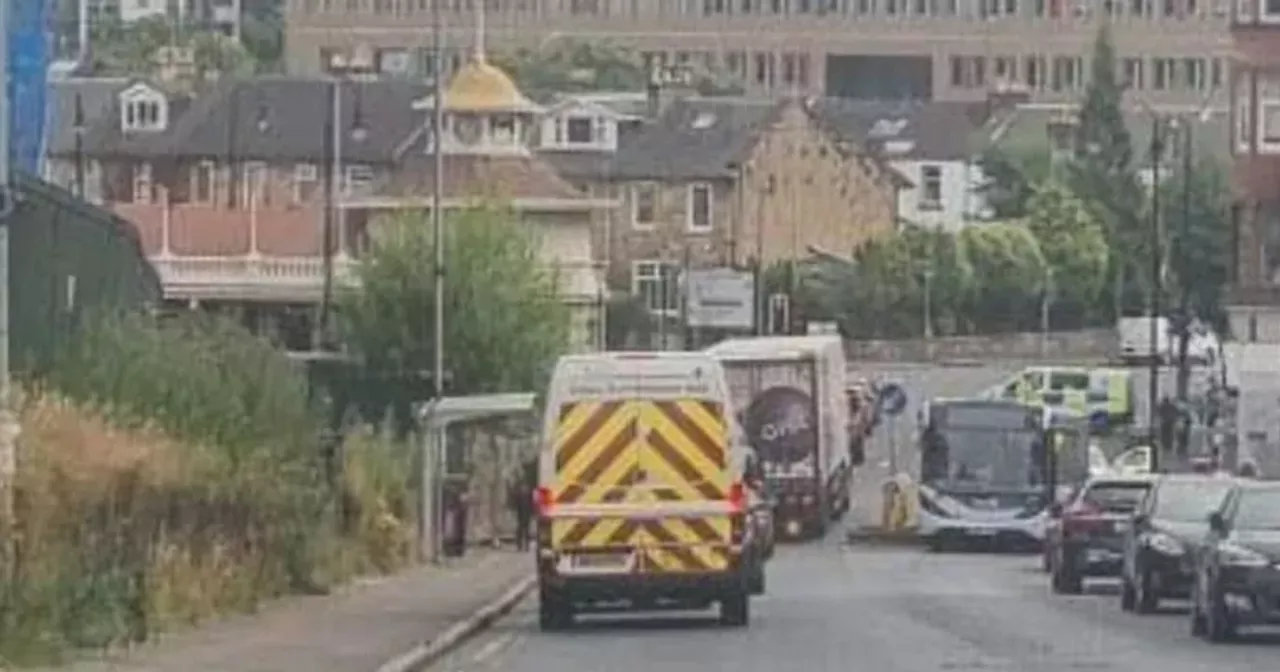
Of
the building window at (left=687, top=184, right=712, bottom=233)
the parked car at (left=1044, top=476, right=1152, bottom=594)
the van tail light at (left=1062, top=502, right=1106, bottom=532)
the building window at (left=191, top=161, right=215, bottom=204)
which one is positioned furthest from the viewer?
the building window at (left=687, top=184, right=712, bottom=233)

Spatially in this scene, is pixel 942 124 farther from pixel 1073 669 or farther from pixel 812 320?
pixel 1073 669

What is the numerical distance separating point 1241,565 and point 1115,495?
16.8m

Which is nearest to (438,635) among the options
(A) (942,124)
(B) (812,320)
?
(B) (812,320)

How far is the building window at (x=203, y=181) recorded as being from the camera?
5182 inches

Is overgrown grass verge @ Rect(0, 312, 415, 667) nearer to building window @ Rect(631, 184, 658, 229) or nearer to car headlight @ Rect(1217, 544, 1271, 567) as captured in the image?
car headlight @ Rect(1217, 544, 1271, 567)

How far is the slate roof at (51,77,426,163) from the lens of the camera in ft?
427

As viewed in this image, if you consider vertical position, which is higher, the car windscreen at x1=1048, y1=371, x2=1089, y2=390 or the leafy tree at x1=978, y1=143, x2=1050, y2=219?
the leafy tree at x1=978, y1=143, x2=1050, y2=219

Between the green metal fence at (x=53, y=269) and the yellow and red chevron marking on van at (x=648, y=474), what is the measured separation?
16.7 feet

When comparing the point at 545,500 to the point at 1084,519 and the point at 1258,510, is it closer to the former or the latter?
the point at 1258,510

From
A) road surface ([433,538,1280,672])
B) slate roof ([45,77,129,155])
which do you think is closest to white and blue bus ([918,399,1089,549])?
road surface ([433,538,1280,672])

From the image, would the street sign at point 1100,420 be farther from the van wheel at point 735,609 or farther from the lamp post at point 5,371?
the lamp post at point 5,371

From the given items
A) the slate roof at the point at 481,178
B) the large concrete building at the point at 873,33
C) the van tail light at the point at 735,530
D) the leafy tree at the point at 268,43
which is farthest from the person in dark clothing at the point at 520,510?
the large concrete building at the point at 873,33

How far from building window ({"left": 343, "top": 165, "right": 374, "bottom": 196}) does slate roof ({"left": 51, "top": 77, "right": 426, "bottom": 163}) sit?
27.2 inches

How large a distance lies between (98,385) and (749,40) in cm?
14743
